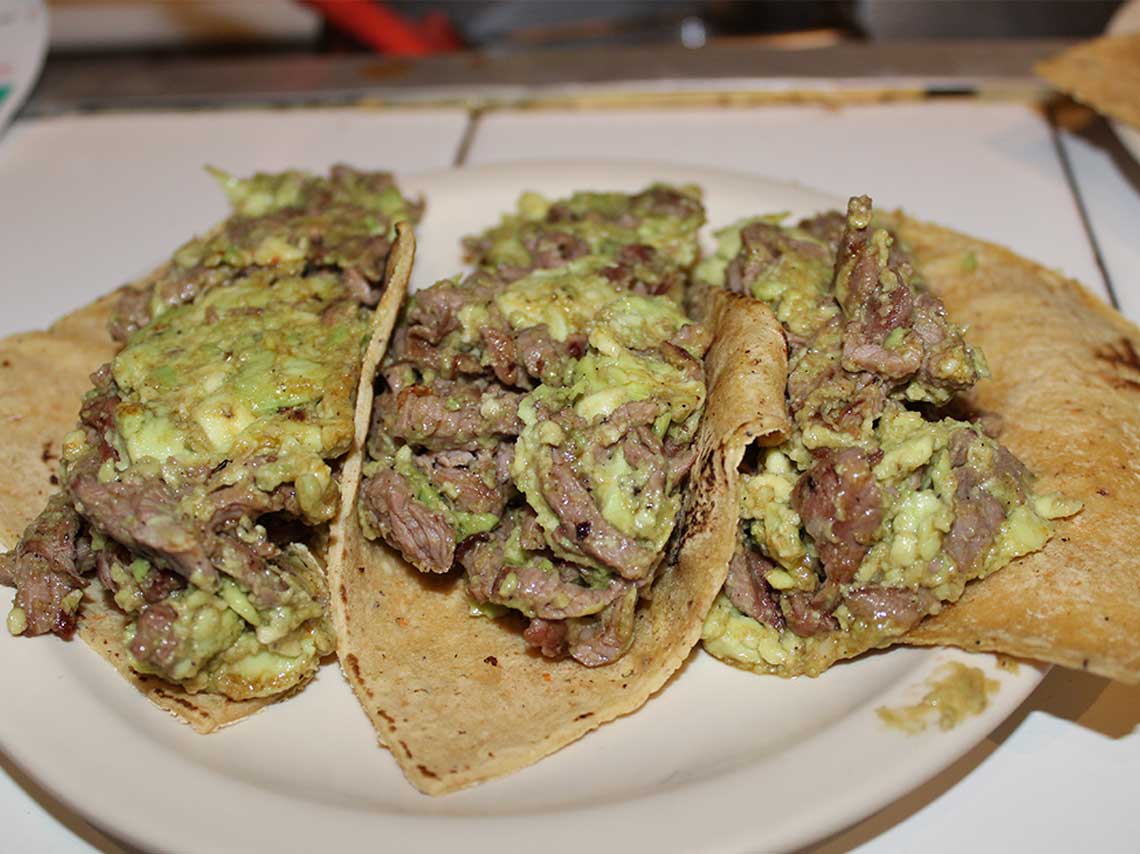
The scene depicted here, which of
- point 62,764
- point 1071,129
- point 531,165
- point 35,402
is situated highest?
point 1071,129

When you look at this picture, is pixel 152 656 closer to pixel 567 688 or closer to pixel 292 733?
pixel 292 733

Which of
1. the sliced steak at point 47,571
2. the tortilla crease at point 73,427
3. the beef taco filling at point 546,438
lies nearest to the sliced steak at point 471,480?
the beef taco filling at point 546,438

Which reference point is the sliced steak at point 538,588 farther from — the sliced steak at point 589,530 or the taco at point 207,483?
the taco at point 207,483

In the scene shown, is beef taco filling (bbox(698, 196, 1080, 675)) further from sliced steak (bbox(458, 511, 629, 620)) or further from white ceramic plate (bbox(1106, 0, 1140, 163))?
white ceramic plate (bbox(1106, 0, 1140, 163))

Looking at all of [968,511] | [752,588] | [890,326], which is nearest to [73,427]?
[752,588]

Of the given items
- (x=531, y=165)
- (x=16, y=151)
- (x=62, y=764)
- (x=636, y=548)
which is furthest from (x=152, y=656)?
(x=16, y=151)
